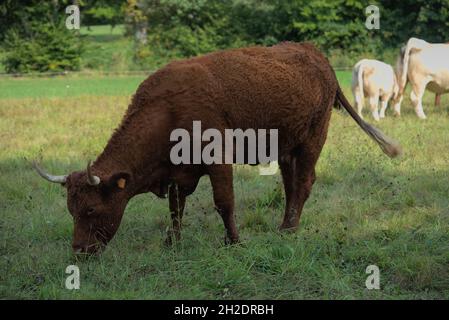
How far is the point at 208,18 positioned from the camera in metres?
27.2

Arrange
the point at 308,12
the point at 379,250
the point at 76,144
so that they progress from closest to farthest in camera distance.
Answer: the point at 379,250 < the point at 76,144 < the point at 308,12

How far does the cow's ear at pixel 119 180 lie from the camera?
493 cm

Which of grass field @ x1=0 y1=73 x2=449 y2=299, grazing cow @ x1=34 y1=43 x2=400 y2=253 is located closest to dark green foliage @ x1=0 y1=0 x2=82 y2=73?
grass field @ x1=0 y1=73 x2=449 y2=299

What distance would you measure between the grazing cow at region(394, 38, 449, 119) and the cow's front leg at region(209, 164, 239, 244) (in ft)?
25.7

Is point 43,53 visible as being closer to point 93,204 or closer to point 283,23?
point 283,23

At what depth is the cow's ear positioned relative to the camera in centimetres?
493

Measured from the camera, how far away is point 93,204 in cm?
491

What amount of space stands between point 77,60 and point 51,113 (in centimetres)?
1166

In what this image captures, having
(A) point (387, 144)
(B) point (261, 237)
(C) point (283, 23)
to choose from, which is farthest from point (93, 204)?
(C) point (283, 23)

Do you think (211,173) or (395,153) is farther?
(395,153)

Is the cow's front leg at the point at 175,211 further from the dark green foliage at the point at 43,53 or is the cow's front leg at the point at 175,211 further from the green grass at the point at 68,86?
the dark green foliage at the point at 43,53

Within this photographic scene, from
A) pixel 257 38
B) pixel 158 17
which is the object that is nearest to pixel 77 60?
Result: pixel 158 17

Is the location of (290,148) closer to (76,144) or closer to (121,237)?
(121,237)

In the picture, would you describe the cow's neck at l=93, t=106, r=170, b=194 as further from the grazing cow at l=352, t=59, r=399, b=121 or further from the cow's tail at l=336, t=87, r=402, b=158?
the grazing cow at l=352, t=59, r=399, b=121
